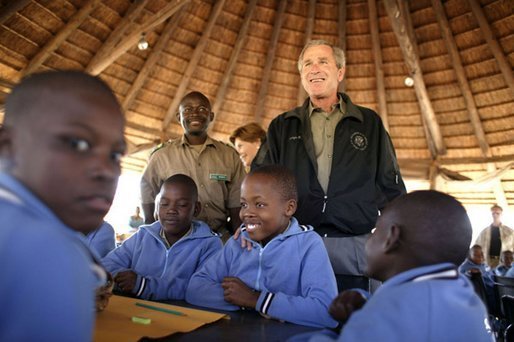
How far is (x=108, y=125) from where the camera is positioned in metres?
0.89

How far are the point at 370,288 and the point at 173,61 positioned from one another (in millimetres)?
6740

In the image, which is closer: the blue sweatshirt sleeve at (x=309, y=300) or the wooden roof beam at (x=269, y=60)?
the blue sweatshirt sleeve at (x=309, y=300)

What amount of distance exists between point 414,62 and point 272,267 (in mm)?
6361

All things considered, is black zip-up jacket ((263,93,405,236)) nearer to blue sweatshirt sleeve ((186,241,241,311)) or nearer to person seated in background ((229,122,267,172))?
blue sweatshirt sleeve ((186,241,241,311))

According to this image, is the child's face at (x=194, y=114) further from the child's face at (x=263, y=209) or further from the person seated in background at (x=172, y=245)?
the child's face at (x=263, y=209)

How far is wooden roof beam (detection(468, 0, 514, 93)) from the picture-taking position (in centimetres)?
725

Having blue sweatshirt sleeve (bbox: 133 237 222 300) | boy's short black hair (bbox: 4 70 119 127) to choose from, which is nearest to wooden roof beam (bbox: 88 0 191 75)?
blue sweatshirt sleeve (bbox: 133 237 222 300)

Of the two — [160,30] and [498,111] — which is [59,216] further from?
[498,111]

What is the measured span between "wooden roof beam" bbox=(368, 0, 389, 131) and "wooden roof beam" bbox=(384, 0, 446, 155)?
597mm

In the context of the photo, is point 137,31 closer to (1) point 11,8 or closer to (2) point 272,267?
(1) point 11,8

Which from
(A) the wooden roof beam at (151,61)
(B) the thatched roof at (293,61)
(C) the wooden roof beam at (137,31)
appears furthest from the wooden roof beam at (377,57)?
(A) the wooden roof beam at (151,61)

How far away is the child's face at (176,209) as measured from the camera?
101 inches

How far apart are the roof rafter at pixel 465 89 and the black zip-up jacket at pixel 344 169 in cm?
563

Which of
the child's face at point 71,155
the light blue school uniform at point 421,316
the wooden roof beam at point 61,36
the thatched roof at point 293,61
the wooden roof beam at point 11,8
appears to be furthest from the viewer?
the thatched roof at point 293,61
